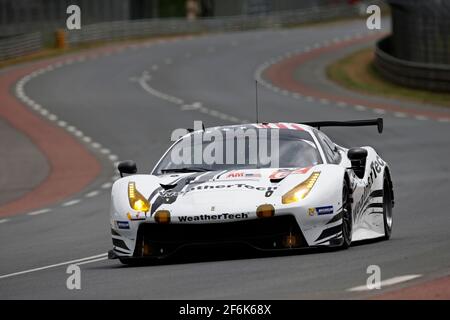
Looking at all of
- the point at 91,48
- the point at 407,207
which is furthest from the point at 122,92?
the point at 407,207

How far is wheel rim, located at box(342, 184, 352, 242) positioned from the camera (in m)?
11.3

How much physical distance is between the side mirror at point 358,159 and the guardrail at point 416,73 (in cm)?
2580

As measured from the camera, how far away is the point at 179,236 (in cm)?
1105

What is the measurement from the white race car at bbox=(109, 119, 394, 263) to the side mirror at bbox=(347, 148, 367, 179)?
14 millimetres

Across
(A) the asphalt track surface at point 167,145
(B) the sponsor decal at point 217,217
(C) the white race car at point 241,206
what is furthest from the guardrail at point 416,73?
(B) the sponsor decal at point 217,217

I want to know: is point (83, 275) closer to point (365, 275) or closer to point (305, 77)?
point (365, 275)

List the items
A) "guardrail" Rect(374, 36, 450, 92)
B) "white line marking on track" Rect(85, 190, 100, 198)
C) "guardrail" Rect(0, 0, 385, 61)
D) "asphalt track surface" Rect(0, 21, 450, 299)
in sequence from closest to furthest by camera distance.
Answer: "asphalt track surface" Rect(0, 21, 450, 299), "white line marking on track" Rect(85, 190, 100, 198), "guardrail" Rect(374, 36, 450, 92), "guardrail" Rect(0, 0, 385, 61)

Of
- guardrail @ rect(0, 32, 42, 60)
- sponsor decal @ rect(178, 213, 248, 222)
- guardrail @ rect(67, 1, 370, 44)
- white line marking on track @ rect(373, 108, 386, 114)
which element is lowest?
guardrail @ rect(67, 1, 370, 44)

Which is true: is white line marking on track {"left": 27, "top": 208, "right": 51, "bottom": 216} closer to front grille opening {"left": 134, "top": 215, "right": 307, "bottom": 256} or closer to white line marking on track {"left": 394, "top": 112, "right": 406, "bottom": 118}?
front grille opening {"left": 134, "top": 215, "right": 307, "bottom": 256}

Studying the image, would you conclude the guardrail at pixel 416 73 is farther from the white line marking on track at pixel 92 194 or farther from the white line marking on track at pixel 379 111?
the white line marking on track at pixel 92 194

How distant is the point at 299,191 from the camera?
11.0 m

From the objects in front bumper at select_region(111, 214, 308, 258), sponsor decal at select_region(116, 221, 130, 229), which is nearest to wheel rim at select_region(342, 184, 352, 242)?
front bumper at select_region(111, 214, 308, 258)

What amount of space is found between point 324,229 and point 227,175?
1.07 metres

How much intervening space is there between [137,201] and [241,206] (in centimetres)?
100
